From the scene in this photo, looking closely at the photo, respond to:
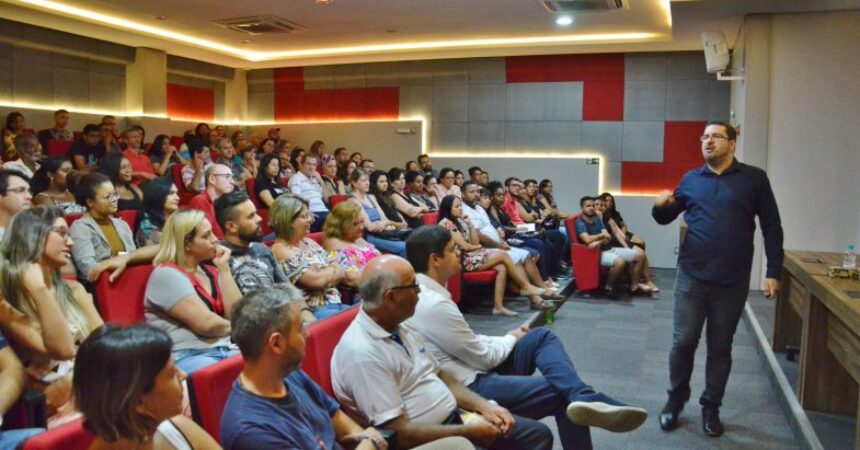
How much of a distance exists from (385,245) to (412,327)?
309cm

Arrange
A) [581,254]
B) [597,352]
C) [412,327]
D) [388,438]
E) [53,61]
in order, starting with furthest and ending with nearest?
1. [53,61]
2. [581,254]
3. [597,352]
4. [412,327]
5. [388,438]

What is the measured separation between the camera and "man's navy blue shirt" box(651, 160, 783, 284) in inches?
119

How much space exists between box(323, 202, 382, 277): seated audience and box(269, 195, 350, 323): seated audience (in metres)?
0.42

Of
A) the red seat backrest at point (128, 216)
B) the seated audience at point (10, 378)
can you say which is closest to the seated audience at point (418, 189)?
the red seat backrest at point (128, 216)

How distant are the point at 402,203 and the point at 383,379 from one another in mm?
4758

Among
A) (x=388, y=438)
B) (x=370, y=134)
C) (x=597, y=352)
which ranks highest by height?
(x=370, y=134)

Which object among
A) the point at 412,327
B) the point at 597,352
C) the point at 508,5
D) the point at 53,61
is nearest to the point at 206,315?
the point at 412,327

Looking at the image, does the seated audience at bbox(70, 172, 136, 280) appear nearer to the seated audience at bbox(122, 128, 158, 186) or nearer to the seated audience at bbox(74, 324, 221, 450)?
the seated audience at bbox(74, 324, 221, 450)

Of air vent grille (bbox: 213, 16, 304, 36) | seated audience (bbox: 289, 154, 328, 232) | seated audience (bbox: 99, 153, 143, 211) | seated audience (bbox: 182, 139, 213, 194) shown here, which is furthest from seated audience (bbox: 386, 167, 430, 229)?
seated audience (bbox: 99, 153, 143, 211)

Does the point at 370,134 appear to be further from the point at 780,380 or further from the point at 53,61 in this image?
the point at 780,380

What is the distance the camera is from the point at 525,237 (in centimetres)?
695

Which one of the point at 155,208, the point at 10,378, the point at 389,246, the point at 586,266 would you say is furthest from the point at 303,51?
the point at 10,378

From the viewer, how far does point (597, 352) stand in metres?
4.56

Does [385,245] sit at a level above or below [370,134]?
below
